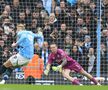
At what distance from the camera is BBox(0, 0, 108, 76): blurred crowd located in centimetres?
1317

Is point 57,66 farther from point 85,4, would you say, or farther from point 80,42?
point 85,4

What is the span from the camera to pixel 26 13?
13578mm

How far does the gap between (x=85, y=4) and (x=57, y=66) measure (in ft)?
6.07

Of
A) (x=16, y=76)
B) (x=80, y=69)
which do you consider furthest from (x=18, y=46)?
(x=80, y=69)

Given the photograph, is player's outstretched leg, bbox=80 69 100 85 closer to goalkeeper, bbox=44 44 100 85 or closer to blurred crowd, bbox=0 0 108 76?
goalkeeper, bbox=44 44 100 85

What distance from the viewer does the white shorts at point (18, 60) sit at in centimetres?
1241

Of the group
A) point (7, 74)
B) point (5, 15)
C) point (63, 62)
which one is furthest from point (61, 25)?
point (7, 74)

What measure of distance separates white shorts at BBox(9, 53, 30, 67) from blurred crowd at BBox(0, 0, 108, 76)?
0.65m

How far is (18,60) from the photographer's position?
12406 mm

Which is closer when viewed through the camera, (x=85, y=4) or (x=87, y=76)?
(x=87, y=76)

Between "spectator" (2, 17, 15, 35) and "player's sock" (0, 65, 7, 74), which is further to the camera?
"spectator" (2, 17, 15, 35)

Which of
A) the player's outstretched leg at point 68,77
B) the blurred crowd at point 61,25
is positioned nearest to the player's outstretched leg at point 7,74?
the blurred crowd at point 61,25

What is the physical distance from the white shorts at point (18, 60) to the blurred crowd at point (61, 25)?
0.65m

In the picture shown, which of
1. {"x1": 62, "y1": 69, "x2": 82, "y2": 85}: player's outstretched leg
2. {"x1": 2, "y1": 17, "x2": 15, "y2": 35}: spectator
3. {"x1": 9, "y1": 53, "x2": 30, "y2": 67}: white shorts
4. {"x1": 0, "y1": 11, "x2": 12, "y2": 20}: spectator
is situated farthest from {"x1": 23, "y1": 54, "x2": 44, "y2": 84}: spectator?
{"x1": 0, "y1": 11, "x2": 12, "y2": 20}: spectator
